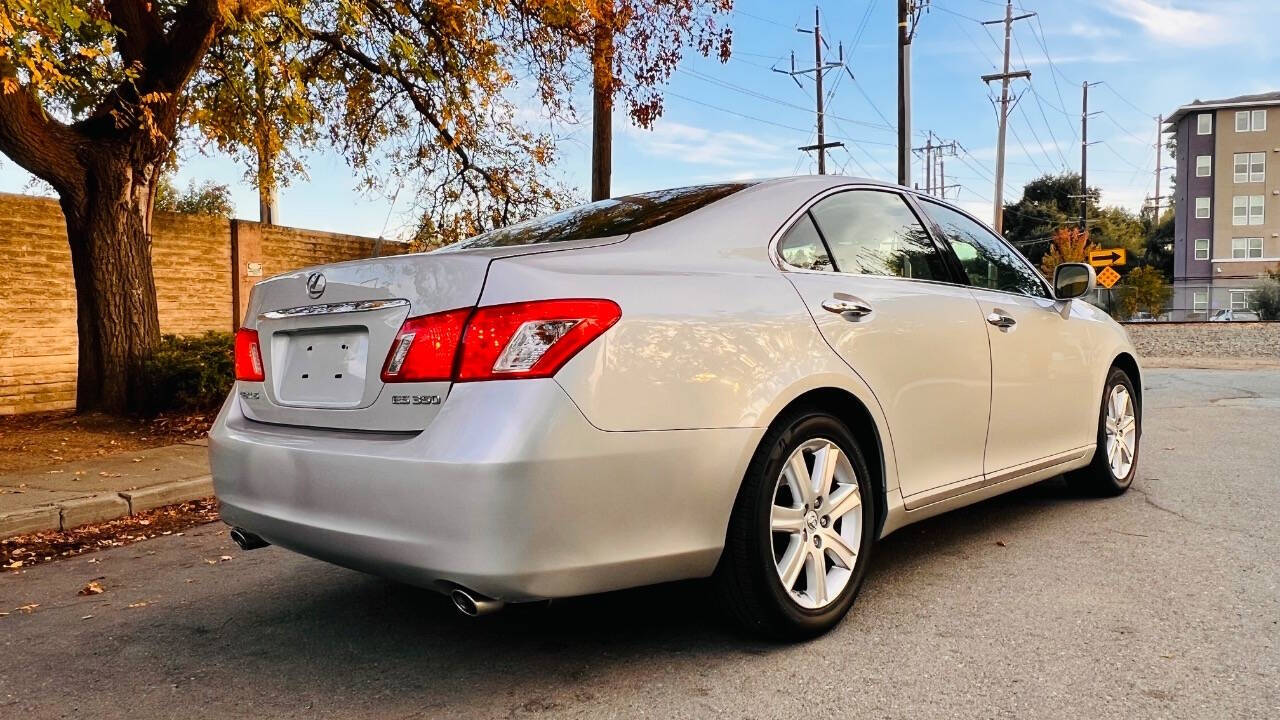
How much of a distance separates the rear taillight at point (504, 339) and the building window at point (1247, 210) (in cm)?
6558

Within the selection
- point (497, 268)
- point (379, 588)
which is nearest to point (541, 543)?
point (497, 268)

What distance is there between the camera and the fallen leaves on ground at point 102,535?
4.81 metres

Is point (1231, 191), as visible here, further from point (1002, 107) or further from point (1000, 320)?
point (1000, 320)

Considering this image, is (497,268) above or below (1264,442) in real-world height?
above

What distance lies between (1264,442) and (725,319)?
6354 millimetres

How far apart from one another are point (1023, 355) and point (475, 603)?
9.19 feet

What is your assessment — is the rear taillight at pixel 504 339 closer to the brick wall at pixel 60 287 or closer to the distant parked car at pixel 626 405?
the distant parked car at pixel 626 405

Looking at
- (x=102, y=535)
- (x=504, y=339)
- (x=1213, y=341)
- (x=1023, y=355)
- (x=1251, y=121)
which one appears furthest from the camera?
(x=1251, y=121)

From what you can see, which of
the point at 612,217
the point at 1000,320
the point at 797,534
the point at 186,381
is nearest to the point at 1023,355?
the point at 1000,320

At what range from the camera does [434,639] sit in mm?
3156

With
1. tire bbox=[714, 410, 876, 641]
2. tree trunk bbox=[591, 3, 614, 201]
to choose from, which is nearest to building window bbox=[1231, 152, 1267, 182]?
tree trunk bbox=[591, 3, 614, 201]

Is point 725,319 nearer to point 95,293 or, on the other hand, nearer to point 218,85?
point 95,293

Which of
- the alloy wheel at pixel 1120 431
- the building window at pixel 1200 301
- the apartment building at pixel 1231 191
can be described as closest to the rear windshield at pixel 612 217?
the alloy wheel at pixel 1120 431

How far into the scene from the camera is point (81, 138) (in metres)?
8.59
